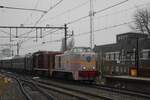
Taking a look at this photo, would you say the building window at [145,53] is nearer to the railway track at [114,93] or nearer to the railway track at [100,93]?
the railway track at [100,93]

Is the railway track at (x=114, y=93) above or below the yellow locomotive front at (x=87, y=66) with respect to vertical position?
below

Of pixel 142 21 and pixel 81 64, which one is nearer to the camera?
pixel 81 64

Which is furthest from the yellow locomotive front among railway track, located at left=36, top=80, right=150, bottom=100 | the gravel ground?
the gravel ground

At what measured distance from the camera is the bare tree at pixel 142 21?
66.3 m

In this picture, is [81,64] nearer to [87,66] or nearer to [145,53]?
[87,66]

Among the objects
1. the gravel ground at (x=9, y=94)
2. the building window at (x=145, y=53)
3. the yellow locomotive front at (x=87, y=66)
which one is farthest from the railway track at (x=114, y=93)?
the building window at (x=145, y=53)

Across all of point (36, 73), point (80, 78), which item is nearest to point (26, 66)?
point (36, 73)

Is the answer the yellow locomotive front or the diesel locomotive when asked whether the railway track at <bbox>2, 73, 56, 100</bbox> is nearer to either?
the diesel locomotive

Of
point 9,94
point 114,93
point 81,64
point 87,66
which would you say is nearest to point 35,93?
point 9,94

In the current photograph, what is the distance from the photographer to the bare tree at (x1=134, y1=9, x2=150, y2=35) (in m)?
66.3

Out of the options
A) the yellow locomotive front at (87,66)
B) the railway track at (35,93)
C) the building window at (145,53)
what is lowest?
the railway track at (35,93)

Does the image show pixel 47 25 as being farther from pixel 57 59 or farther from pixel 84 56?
pixel 84 56

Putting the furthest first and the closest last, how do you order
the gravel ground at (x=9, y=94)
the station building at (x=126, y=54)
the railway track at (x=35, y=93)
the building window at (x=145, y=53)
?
the building window at (x=145, y=53) < the station building at (x=126, y=54) < the gravel ground at (x=9, y=94) < the railway track at (x=35, y=93)

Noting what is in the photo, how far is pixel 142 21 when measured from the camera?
2621 inches
